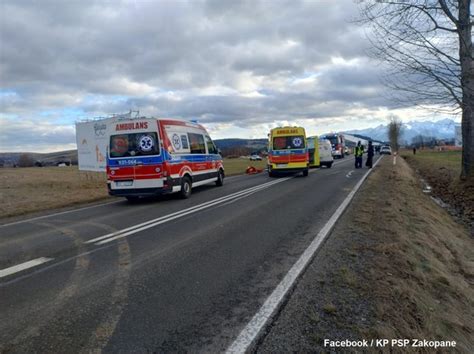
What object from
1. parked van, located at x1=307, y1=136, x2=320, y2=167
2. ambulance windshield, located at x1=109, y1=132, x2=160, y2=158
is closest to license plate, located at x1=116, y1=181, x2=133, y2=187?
ambulance windshield, located at x1=109, y1=132, x2=160, y2=158

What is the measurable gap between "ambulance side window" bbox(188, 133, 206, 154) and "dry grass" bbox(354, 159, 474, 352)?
7.02 meters

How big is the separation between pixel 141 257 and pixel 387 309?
3509 mm

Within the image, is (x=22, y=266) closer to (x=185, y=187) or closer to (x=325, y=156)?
(x=185, y=187)

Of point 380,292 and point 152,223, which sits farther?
point 152,223

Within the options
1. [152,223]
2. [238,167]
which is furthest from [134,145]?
[238,167]

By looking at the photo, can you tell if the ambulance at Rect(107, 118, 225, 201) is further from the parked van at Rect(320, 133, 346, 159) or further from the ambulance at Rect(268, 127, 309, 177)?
the parked van at Rect(320, 133, 346, 159)

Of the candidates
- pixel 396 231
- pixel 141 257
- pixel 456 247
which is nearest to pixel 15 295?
pixel 141 257

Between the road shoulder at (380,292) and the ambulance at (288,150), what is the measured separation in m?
13.5

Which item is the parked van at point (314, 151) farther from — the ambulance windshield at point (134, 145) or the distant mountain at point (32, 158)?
the distant mountain at point (32, 158)

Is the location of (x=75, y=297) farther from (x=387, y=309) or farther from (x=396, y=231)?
(x=396, y=231)

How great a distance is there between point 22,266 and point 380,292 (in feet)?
15.9

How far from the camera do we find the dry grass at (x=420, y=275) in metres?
3.50

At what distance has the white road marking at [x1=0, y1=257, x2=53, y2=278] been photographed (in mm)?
5070

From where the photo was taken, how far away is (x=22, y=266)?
5.35 meters
